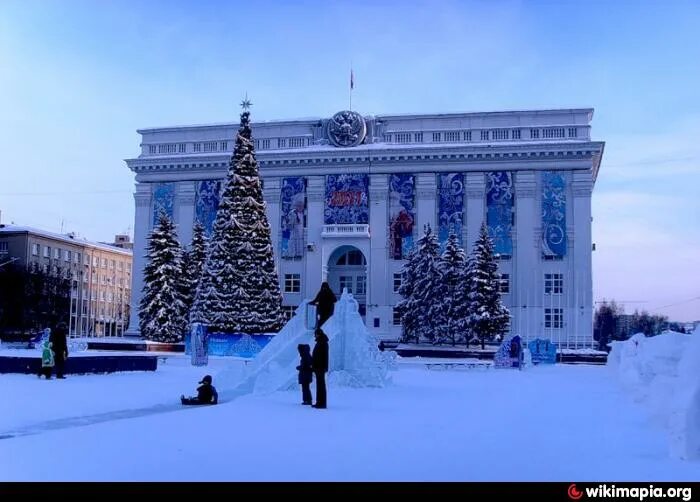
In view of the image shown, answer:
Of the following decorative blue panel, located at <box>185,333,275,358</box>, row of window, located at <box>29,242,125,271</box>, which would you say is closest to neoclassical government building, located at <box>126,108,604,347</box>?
decorative blue panel, located at <box>185,333,275,358</box>

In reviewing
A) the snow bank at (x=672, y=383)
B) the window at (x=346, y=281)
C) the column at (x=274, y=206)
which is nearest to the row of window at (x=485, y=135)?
the column at (x=274, y=206)

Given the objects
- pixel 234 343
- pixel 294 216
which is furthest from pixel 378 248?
pixel 234 343

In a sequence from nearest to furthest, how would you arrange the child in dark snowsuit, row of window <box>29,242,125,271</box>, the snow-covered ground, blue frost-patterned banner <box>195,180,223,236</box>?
the snow-covered ground → the child in dark snowsuit → blue frost-patterned banner <box>195,180,223,236</box> → row of window <box>29,242,125,271</box>

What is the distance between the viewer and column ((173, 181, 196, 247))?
68.6 m

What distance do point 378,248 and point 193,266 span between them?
16296mm

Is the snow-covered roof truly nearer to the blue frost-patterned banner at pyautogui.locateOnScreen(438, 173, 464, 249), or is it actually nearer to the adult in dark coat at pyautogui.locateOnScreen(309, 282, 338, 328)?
the blue frost-patterned banner at pyautogui.locateOnScreen(438, 173, 464, 249)

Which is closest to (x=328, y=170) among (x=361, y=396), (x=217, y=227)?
(x=217, y=227)

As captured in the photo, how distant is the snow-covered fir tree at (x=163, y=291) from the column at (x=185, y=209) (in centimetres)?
1464

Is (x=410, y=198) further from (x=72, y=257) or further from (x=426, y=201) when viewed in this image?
(x=72, y=257)

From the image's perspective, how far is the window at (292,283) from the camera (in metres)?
66.4

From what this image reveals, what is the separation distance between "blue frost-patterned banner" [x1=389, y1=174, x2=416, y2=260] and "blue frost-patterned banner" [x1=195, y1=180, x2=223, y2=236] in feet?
49.2

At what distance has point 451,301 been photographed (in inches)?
2128
